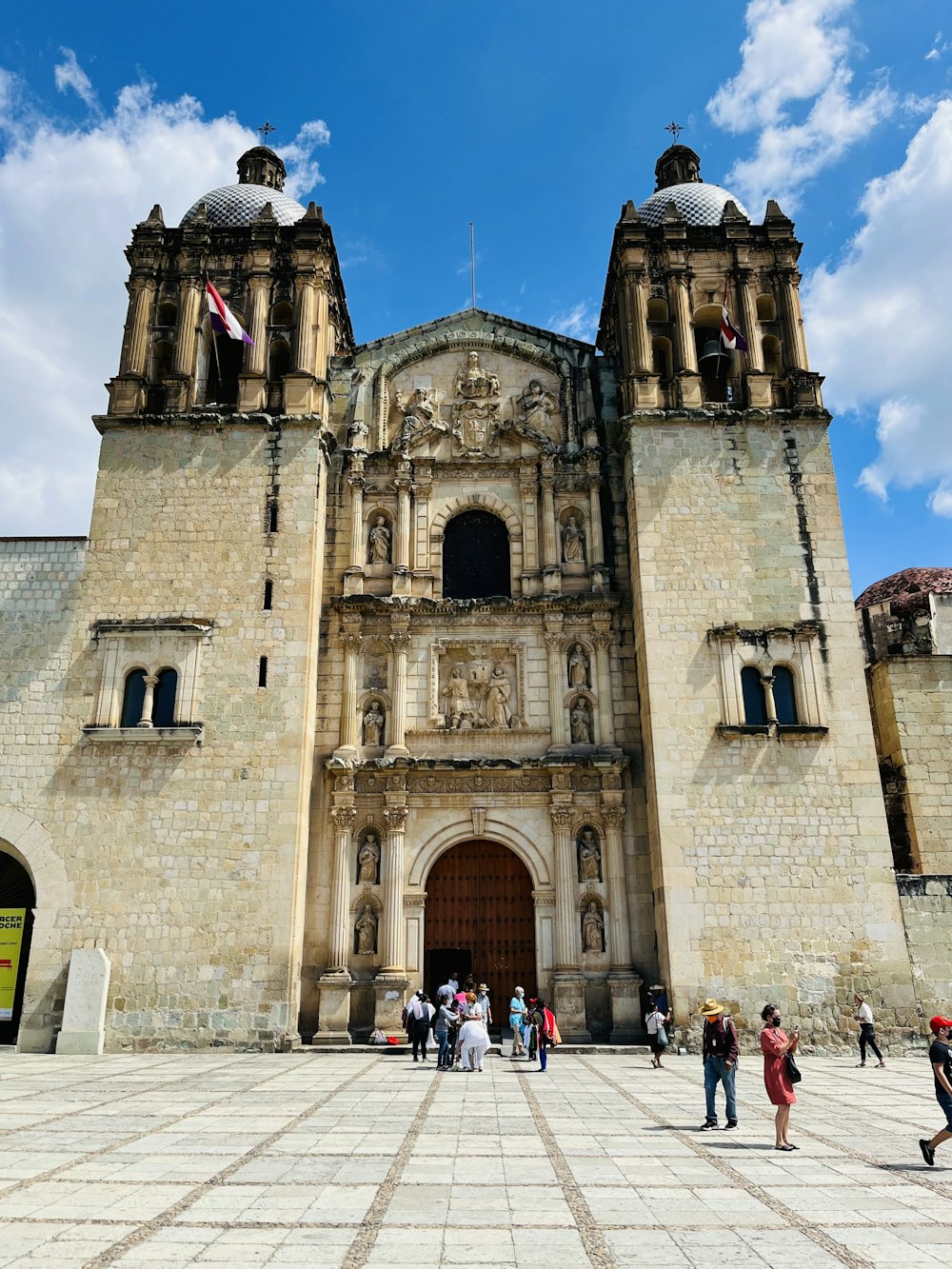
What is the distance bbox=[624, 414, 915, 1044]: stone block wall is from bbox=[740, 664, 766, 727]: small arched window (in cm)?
60

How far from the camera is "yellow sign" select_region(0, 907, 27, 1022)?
18.7 meters

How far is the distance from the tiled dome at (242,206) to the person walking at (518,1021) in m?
20.4

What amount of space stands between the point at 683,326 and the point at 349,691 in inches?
470

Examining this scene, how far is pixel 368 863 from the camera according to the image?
19.9 m

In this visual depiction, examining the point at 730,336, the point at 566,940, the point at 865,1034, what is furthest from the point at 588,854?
the point at 730,336

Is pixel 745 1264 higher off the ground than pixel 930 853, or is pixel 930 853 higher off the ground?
pixel 930 853

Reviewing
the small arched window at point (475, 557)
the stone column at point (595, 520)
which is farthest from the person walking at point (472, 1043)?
the stone column at point (595, 520)

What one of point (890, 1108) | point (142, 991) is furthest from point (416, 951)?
point (890, 1108)

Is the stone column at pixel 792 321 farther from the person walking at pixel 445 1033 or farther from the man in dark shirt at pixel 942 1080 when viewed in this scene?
the man in dark shirt at pixel 942 1080

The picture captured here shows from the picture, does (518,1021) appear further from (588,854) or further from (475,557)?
(475,557)

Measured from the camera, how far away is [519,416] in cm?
2361

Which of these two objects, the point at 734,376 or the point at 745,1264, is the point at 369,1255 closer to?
the point at 745,1264

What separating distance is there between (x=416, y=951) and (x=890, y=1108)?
9.86m

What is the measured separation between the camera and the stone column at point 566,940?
61.3 ft
